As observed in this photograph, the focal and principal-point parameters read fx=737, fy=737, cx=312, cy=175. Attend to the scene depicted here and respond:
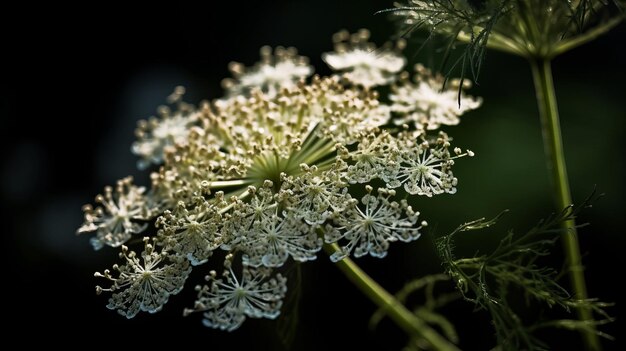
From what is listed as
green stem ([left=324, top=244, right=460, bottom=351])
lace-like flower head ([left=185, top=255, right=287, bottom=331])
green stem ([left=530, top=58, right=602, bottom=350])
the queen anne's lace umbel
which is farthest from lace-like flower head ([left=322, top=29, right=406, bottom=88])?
lace-like flower head ([left=185, top=255, right=287, bottom=331])

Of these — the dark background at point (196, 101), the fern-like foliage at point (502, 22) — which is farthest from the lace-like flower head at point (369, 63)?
the dark background at point (196, 101)

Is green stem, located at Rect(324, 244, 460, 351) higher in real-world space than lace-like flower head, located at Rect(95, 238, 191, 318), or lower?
lower

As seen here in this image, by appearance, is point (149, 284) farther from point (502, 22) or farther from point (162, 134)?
point (502, 22)

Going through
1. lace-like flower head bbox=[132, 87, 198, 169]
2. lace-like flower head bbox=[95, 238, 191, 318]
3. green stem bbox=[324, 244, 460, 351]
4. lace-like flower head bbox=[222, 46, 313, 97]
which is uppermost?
lace-like flower head bbox=[222, 46, 313, 97]

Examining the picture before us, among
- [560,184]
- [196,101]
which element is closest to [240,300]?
[560,184]

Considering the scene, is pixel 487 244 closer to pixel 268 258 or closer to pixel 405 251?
pixel 405 251

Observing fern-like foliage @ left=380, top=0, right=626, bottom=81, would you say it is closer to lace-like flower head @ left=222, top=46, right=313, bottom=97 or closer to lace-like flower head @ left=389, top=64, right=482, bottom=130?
lace-like flower head @ left=389, top=64, right=482, bottom=130

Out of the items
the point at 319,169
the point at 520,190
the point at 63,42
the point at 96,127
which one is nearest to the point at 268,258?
the point at 319,169
